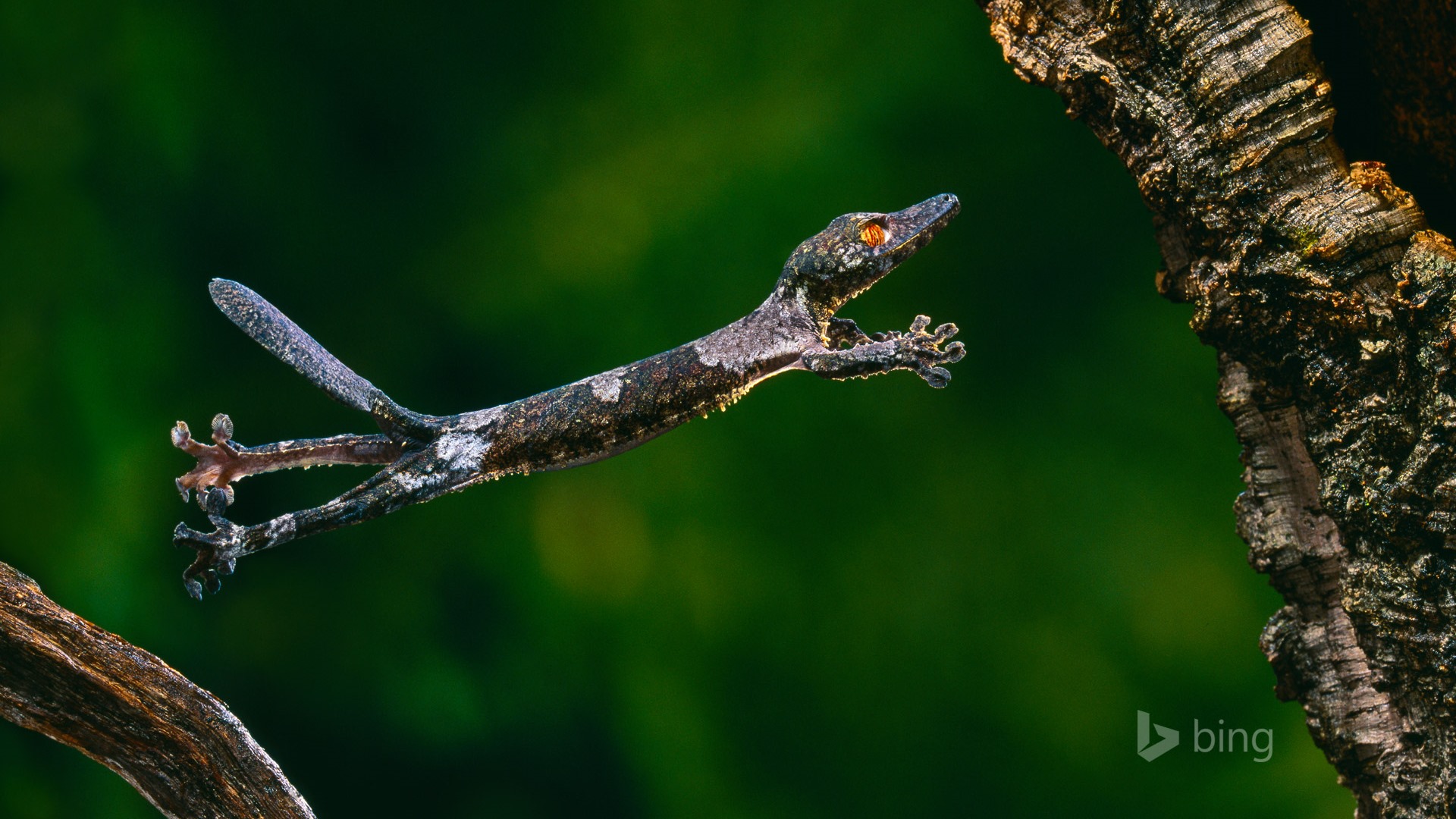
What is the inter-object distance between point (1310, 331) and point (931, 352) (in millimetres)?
687

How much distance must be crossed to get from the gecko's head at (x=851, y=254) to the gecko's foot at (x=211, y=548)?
117 cm

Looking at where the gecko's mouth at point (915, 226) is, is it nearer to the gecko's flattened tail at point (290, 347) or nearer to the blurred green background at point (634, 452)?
the blurred green background at point (634, 452)

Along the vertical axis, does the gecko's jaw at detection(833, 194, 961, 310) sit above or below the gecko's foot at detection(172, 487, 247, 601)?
above

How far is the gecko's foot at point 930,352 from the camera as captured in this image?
2166mm

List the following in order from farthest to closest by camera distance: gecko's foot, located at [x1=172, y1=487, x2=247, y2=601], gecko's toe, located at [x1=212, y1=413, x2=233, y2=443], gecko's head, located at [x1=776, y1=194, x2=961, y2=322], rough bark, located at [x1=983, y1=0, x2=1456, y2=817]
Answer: gecko's head, located at [x1=776, y1=194, x2=961, y2=322]
gecko's toe, located at [x1=212, y1=413, x2=233, y2=443]
gecko's foot, located at [x1=172, y1=487, x2=247, y2=601]
rough bark, located at [x1=983, y1=0, x2=1456, y2=817]

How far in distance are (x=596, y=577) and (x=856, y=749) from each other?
0.90 metres

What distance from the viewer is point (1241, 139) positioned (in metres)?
1.99

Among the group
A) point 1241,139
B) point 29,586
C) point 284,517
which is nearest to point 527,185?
point 284,517

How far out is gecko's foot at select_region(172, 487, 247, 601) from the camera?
2008mm

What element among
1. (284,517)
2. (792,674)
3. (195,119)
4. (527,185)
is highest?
(195,119)

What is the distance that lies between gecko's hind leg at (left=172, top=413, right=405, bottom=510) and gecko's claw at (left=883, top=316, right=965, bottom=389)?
1.04 meters

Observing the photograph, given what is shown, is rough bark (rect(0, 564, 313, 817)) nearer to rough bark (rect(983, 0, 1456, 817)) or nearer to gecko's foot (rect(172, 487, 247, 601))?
gecko's foot (rect(172, 487, 247, 601))

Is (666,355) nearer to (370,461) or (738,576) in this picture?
(370,461)

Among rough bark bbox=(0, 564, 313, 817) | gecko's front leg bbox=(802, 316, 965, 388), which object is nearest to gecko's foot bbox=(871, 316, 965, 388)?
gecko's front leg bbox=(802, 316, 965, 388)
